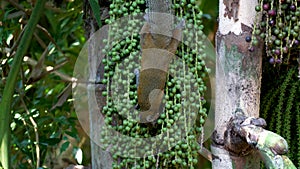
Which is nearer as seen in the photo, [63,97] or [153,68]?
[153,68]

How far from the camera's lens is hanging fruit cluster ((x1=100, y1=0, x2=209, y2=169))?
1304 millimetres

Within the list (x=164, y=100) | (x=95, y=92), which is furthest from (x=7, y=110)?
(x=164, y=100)

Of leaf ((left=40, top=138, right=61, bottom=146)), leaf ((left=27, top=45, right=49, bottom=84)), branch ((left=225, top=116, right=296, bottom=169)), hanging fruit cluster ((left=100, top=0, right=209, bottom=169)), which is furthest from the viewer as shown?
leaf ((left=27, top=45, right=49, bottom=84))

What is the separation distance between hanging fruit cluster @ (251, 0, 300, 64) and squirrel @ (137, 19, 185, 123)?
19 cm

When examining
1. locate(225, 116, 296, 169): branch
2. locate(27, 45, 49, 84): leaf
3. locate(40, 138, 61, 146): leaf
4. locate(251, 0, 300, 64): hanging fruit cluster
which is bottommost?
locate(40, 138, 61, 146): leaf

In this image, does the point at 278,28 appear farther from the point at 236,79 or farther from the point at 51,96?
the point at 51,96

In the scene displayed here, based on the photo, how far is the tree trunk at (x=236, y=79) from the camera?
1.38 m

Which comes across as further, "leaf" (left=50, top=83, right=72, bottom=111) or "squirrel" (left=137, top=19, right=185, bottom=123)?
"leaf" (left=50, top=83, right=72, bottom=111)

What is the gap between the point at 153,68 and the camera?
3.99 feet

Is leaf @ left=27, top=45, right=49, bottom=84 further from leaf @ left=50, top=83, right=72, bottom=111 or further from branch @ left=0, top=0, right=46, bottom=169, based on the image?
branch @ left=0, top=0, right=46, bottom=169

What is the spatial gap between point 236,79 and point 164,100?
0.60 feet

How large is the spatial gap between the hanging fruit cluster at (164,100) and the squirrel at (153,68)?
19 millimetres

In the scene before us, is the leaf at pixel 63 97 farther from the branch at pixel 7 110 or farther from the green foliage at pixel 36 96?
the branch at pixel 7 110

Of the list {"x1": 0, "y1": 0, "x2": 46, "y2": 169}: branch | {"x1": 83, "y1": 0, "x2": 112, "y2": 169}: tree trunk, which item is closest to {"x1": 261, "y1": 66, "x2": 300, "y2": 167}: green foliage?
{"x1": 83, "y1": 0, "x2": 112, "y2": 169}: tree trunk
